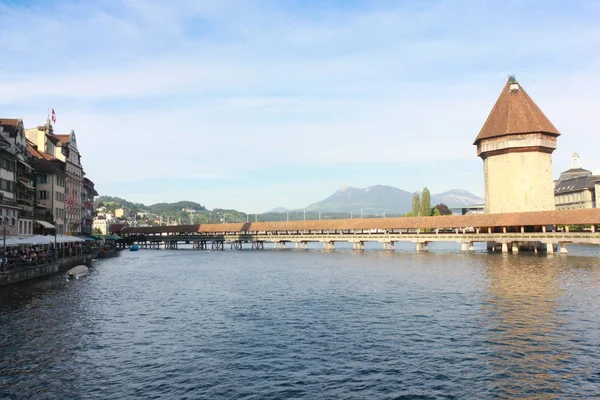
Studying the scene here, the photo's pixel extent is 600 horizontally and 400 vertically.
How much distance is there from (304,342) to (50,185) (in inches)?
2363

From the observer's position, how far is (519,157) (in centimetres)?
9194

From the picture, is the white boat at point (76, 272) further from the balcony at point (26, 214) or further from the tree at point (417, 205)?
the tree at point (417, 205)

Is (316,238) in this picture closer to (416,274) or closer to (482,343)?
(416,274)

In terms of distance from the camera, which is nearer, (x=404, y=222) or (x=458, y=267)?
(x=458, y=267)

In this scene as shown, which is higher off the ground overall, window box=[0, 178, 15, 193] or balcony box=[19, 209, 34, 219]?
window box=[0, 178, 15, 193]

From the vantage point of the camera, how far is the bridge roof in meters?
76.6

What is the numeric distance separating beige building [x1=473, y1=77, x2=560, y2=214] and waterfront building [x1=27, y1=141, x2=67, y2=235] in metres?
78.1

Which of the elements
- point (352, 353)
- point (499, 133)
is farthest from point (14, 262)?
point (499, 133)

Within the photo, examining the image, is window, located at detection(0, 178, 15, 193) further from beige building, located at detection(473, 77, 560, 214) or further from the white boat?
beige building, located at detection(473, 77, 560, 214)

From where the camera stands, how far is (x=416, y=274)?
49469mm

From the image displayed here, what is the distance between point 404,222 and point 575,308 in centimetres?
7038

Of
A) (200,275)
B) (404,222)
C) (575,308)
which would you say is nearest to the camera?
(575,308)

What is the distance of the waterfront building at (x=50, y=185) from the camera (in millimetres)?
66062

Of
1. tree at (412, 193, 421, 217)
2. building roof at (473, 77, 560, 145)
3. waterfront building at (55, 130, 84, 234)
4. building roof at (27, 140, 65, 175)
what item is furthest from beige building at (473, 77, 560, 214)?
waterfront building at (55, 130, 84, 234)
